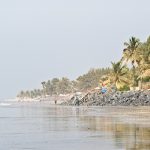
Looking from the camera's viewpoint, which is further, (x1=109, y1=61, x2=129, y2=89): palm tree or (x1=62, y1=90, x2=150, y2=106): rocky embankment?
(x1=109, y1=61, x2=129, y2=89): palm tree

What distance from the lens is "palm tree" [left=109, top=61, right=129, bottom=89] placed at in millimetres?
96062

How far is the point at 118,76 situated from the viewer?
97.0 m

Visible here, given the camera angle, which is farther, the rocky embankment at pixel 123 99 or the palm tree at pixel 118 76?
the palm tree at pixel 118 76

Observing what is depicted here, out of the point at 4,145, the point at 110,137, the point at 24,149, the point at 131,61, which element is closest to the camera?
the point at 24,149

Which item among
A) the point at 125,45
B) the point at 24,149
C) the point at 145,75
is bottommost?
the point at 24,149

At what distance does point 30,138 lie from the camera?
67.6 feet

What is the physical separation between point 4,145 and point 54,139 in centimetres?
259

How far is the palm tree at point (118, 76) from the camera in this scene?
315 ft

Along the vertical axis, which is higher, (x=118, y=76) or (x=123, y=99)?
(x=118, y=76)

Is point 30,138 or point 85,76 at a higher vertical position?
point 85,76

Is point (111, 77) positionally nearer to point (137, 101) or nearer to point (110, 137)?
point (137, 101)

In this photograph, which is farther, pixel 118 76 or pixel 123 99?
pixel 118 76

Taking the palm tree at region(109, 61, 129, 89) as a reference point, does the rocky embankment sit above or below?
below

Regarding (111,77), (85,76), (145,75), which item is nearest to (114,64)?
(111,77)
